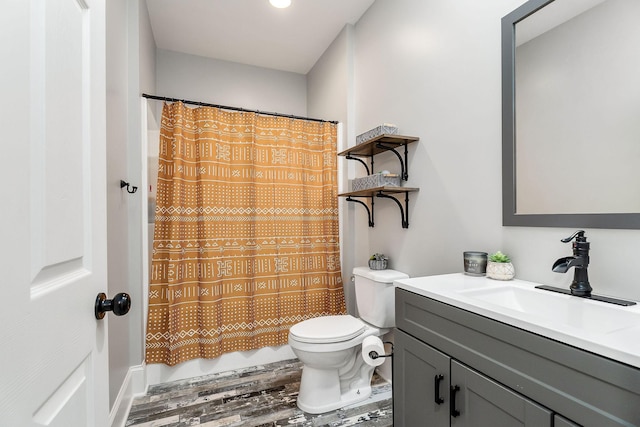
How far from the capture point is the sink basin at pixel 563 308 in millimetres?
871

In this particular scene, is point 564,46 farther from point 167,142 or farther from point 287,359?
point 287,359

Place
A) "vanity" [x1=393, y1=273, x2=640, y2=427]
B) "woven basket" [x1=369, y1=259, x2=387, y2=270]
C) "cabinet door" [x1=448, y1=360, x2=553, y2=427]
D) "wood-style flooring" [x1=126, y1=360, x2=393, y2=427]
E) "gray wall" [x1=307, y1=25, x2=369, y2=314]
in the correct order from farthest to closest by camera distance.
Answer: "gray wall" [x1=307, y1=25, x2=369, y2=314] < "woven basket" [x1=369, y1=259, x2=387, y2=270] < "wood-style flooring" [x1=126, y1=360, x2=393, y2=427] < "cabinet door" [x1=448, y1=360, x2=553, y2=427] < "vanity" [x1=393, y1=273, x2=640, y2=427]

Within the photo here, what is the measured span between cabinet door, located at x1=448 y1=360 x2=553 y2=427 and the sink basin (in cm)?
23

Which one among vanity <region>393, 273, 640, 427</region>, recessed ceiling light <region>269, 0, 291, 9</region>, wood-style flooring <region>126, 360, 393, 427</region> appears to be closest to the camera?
vanity <region>393, 273, 640, 427</region>

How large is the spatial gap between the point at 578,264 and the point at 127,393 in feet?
7.70

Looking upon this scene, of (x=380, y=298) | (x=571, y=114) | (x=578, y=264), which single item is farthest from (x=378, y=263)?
(x=571, y=114)

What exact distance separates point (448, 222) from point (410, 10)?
4.42ft

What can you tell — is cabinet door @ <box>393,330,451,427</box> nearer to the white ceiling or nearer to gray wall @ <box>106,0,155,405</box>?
gray wall @ <box>106,0,155,405</box>

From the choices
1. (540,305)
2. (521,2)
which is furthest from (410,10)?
(540,305)

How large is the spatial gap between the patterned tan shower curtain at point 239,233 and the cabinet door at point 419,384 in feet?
4.10

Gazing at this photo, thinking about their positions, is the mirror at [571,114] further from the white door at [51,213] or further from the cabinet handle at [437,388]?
the white door at [51,213]

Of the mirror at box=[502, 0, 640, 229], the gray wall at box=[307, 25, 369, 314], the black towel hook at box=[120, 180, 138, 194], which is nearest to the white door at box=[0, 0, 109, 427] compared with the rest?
the black towel hook at box=[120, 180, 138, 194]

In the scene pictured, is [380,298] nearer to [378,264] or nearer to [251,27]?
[378,264]

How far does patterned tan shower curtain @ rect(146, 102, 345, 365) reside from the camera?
2.08m
